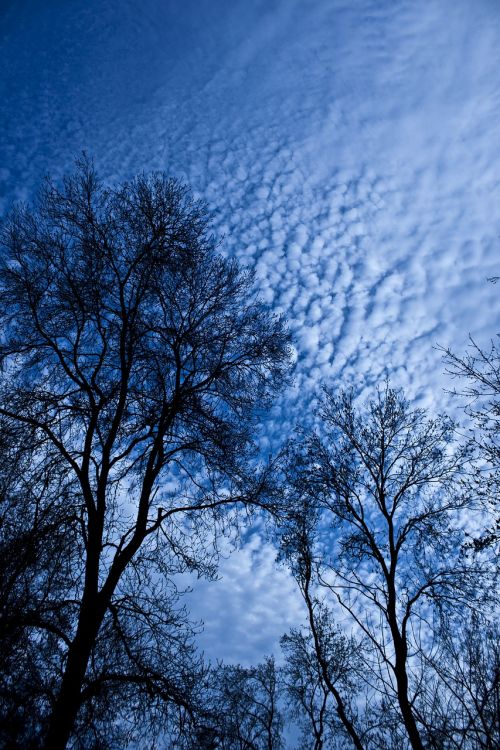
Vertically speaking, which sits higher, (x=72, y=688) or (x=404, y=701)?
(x=404, y=701)

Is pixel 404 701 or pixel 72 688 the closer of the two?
pixel 72 688

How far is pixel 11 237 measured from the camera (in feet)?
25.1

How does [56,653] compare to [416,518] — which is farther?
[416,518]

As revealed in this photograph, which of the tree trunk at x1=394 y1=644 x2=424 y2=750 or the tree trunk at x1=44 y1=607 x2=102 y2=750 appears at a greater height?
the tree trunk at x1=394 y1=644 x2=424 y2=750

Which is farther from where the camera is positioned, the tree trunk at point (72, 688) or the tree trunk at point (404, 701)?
the tree trunk at point (404, 701)

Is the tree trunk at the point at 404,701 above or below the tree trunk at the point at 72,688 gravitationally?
above

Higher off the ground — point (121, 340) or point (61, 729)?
point (121, 340)

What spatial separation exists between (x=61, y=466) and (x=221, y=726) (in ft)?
16.2

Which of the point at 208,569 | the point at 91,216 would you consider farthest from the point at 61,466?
the point at 91,216

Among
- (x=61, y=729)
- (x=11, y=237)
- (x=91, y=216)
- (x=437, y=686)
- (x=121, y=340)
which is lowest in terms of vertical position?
(x=61, y=729)

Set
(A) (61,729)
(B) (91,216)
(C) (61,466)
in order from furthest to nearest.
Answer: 1. (B) (91,216)
2. (C) (61,466)
3. (A) (61,729)

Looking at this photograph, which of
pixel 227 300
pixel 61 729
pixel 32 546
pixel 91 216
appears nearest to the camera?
pixel 61 729

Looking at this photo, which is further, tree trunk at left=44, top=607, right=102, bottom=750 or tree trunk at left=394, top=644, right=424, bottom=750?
tree trunk at left=394, top=644, right=424, bottom=750

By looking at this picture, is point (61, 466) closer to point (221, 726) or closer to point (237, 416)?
point (237, 416)
